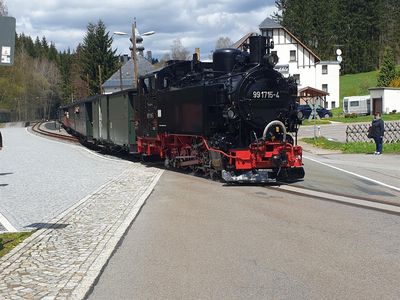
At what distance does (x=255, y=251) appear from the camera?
6.86m

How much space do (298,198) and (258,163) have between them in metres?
2.29

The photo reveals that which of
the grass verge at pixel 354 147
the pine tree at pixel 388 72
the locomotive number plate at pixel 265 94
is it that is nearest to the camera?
the locomotive number plate at pixel 265 94

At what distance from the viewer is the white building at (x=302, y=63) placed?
213ft

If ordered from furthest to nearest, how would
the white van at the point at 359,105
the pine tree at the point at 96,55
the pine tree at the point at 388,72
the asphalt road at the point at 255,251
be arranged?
the pine tree at the point at 96,55 < the pine tree at the point at 388,72 < the white van at the point at 359,105 < the asphalt road at the point at 255,251

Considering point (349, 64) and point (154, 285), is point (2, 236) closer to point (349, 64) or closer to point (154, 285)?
point (154, 285)

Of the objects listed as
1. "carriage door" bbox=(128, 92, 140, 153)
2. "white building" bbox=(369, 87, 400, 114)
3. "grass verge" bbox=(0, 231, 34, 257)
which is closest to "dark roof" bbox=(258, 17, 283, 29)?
"white building" bbox=(369, 87, 400, 114)

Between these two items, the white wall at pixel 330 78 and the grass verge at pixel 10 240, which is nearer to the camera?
the grass verge at pixel 10 240

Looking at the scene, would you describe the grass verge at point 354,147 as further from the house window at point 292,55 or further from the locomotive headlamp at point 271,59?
the house window at point 292,55

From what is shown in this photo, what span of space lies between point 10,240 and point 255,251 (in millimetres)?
3554

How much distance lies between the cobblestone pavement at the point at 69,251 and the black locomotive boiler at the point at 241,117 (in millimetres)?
3016

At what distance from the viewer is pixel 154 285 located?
220 inches

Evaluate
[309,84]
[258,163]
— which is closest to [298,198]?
[258,163]

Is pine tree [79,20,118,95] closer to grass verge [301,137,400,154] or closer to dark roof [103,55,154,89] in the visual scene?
dark roof [103,55,154,89]

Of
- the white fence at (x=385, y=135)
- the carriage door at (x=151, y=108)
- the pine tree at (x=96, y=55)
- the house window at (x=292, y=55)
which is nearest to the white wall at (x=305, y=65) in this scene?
the house window at (x=292, y=55)
